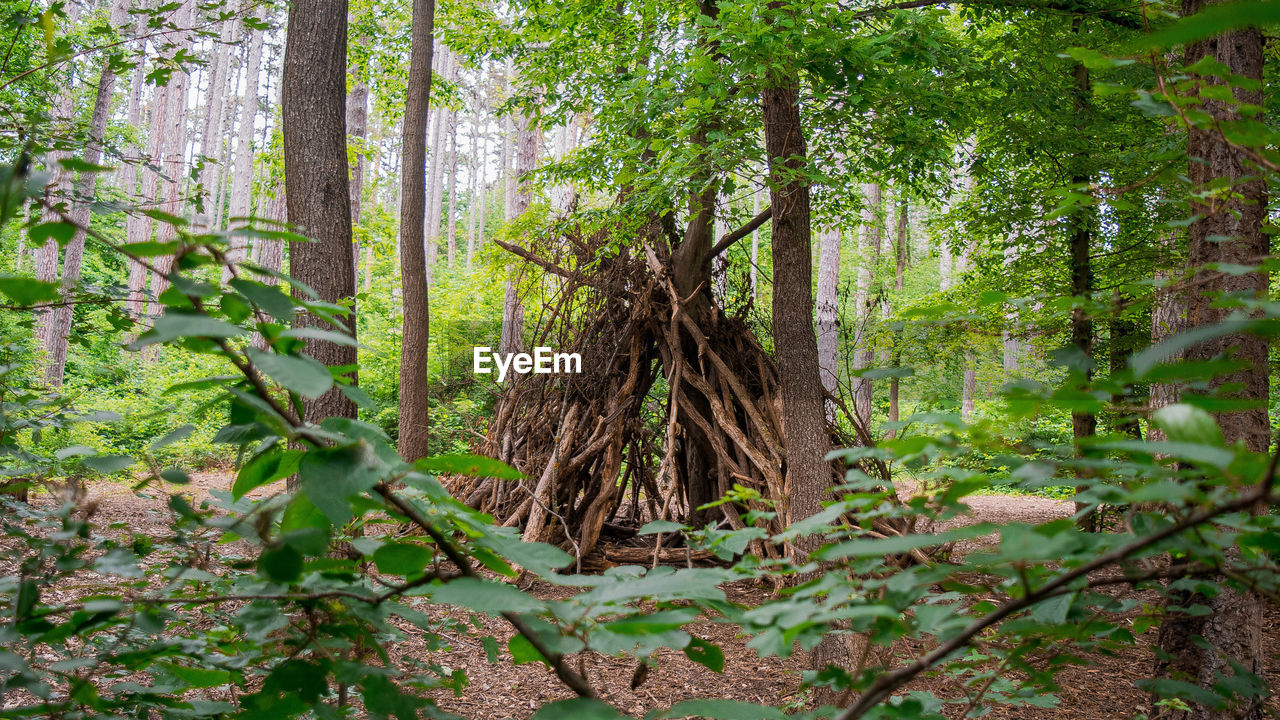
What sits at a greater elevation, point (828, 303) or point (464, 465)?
point (828, 303)

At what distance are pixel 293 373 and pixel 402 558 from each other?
0.94 ft

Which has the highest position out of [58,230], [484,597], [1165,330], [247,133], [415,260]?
[247,133]

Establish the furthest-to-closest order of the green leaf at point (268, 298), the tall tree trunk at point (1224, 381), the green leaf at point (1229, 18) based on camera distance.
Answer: the tall tree trunk at point (1224, 381) → the green leaf at point (268, 298) → the green leaf at point (1229, 18)

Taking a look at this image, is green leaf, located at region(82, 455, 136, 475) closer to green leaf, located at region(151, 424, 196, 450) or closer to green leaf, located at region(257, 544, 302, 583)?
green leaf, located at region(151, 424, 196, 450)

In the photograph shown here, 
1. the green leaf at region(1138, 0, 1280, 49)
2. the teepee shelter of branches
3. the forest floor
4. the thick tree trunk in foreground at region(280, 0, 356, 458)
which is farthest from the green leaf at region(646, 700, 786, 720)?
the teepee shelter of branches

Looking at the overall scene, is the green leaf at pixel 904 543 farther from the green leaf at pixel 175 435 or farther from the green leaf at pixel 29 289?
the green leaf at pixel 29 289

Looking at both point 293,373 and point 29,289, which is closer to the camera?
point 293,373

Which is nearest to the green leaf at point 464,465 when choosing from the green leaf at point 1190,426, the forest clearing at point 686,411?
the forest clearing at point 686,411

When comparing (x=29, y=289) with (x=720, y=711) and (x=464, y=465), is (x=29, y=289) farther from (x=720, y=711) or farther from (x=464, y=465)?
(x=720, y=711)

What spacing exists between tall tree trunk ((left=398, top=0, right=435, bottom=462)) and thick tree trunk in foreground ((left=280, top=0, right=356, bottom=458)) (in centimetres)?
266

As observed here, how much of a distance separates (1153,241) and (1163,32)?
22.8 ft

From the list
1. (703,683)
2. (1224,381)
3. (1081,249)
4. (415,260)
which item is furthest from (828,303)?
(1224,381)

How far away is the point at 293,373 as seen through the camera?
641 mm

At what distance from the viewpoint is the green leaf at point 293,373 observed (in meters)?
0.62
